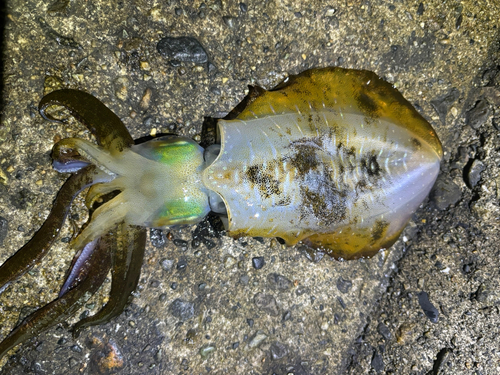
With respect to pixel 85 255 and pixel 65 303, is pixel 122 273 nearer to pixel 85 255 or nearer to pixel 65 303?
pixel 85 255

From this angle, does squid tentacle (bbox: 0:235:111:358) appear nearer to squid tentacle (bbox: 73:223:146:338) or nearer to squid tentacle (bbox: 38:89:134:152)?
squid tentacle (bbox: 73:223:146:338)

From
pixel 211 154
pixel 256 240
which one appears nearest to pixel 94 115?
pixel 211 154

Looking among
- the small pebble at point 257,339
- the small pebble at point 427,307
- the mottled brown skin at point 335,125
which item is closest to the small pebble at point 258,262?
the mottled brown skin at point 335,125

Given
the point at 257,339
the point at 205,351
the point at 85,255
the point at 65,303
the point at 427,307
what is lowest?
the point at 205,351

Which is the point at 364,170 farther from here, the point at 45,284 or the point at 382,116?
the point at 45,284

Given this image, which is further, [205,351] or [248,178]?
[205,351]

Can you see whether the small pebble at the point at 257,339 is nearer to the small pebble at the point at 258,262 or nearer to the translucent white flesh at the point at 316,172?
the small pebble at the point at 258,262
